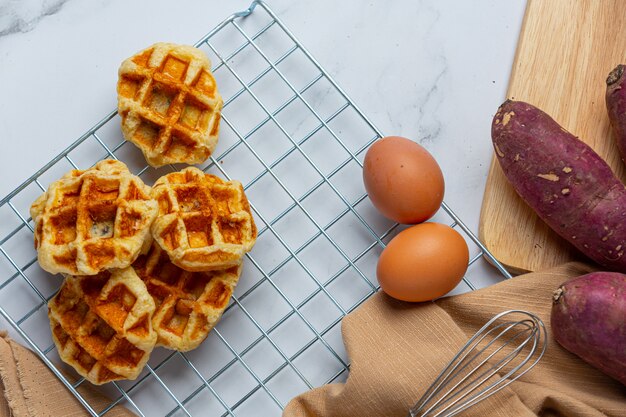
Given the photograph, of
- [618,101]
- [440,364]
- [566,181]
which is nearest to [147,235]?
[440,364]

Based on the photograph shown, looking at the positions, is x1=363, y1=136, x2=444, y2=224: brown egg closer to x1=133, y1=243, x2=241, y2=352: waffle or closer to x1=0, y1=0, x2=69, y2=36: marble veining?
x1=133, y1=243, x2=241, y2=352: waffle

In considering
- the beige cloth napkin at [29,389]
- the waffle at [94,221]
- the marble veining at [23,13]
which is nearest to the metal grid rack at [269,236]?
the beige cloth napkin at [29,389]

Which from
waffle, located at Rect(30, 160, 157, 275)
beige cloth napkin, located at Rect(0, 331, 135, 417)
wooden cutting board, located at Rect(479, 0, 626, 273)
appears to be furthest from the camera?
wooden cutting board, located at Rect(479, 0, 626, 273)

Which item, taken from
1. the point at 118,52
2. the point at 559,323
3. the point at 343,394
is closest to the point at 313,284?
the point at 343,394

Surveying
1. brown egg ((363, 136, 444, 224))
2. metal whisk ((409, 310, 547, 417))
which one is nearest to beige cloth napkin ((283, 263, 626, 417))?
metal whisk ((409, 310, 547, 417))

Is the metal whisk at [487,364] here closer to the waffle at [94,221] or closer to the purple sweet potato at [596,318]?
the purple sweet potato at [596,318]

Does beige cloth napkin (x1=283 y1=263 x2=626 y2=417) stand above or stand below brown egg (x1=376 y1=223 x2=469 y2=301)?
below

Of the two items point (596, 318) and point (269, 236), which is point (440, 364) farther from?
point (269, 236)
